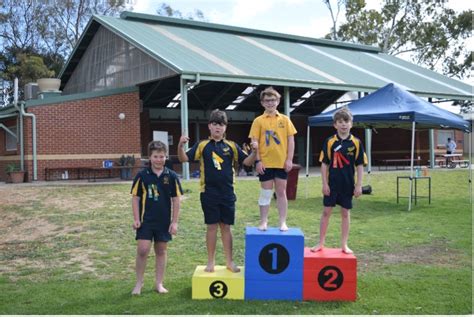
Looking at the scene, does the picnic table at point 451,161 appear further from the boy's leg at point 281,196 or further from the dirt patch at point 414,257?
the boy's leg at point 281,196

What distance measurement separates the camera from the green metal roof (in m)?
18.7

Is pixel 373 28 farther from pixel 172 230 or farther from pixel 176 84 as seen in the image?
pixel 172 230

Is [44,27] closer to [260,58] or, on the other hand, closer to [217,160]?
[260,58]

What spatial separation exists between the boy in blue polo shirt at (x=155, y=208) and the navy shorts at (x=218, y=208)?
0.31 m

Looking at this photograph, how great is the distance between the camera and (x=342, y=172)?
5910 millimetres

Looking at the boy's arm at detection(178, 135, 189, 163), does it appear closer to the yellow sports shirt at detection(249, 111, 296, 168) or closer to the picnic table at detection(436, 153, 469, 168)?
the yellow sports shirt at detection(249, 111, 296, 168)

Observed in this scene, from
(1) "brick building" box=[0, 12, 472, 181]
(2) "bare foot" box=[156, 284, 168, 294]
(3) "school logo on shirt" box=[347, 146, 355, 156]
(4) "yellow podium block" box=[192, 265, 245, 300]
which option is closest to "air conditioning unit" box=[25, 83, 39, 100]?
(1) "brick building" box=[0, 12, 472, 181]

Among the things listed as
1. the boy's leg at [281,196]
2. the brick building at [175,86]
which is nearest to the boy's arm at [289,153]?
the boy's leg at [281,196]

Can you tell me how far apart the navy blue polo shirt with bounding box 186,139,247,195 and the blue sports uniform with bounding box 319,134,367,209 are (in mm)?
1082

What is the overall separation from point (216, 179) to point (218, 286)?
3.56 ft

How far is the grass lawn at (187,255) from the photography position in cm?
498

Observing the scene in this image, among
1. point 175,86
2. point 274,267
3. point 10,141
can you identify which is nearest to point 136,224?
point 274,267

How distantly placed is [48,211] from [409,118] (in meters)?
8.19

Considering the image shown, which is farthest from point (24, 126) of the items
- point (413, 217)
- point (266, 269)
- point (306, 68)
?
point (266, 269)
